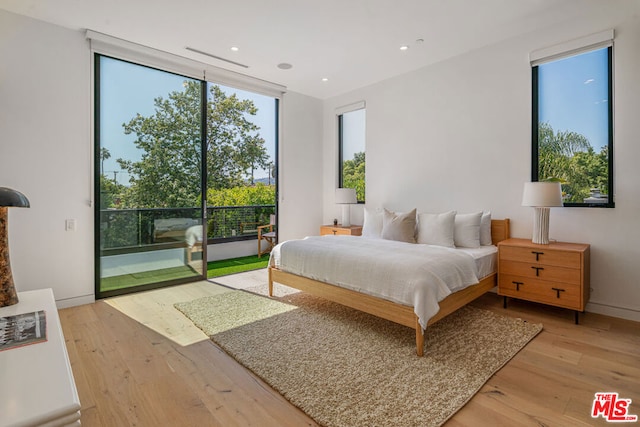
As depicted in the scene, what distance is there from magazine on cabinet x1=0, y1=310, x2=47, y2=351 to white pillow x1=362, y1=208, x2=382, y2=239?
3436 mm

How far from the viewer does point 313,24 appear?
131 inches

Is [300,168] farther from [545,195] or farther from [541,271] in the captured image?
[541,271]

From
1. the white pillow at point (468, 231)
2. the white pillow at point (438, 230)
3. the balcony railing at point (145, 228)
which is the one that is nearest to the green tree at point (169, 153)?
the balcony railing at point (145, 228)

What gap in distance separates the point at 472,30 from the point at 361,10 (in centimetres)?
127

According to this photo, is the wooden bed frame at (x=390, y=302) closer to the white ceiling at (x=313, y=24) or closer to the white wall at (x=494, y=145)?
the white wall at (x=494, y=145)

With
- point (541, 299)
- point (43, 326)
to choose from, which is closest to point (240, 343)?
point (43, 326)

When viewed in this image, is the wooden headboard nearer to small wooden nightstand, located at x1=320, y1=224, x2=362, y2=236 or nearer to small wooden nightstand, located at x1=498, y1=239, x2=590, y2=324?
small wooden nightstand, located at x1=498, y1=239, x2=590, y2=324

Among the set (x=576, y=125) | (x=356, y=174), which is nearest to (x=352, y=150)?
(x=356, y=174)

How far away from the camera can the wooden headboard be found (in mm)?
3660

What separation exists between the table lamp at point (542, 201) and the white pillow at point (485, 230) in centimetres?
53

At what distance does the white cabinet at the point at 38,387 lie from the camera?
806 mm

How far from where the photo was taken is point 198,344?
8.55ft

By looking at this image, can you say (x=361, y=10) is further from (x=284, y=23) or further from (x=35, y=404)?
(x=35, y=404)

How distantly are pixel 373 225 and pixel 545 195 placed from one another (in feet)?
6.32
